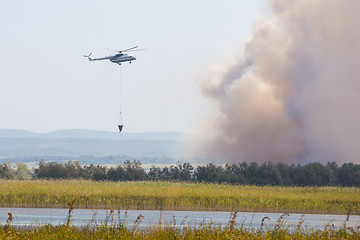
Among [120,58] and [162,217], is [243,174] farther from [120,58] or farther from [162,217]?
[162,217]

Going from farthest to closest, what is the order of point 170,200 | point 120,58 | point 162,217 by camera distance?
point 120,58 < point 170,200 < point 162,217

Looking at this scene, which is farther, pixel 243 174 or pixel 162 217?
pixel 243 174

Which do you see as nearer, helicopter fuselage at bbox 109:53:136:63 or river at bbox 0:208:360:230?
river at bbox 0:208:360:230

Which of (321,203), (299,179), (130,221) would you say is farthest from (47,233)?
(299,179)

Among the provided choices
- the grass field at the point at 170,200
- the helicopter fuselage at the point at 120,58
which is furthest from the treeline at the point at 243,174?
the grass field at the point at 170,200

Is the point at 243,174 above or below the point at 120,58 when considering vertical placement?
below

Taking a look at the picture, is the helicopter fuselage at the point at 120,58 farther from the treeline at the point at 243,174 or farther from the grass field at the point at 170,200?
the grass field at the point at 170,200

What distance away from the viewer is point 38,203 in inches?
2037

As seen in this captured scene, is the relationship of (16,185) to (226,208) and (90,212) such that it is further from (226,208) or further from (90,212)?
(226,208)

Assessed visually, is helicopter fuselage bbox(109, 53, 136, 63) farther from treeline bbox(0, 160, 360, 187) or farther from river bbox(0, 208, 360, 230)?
river bbox(0, 208, 360, 230)

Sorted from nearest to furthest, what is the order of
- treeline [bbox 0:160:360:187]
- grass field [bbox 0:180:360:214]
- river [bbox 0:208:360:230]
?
river [bbox 0:208:360:230] → grass field [bbox 0:180:360:214] → treeline [bbox 0:160:360:187]

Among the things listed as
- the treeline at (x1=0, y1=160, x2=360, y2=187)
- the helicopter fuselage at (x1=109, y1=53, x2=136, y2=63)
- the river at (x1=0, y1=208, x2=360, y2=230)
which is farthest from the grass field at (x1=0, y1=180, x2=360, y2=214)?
the helicopter fuselage at (x1=109, y1=53, x2=136, y2=63)

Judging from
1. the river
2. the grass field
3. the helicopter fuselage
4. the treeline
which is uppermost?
the helicopter fuselage

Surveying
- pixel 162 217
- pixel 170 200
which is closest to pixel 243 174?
pixel 170 200
